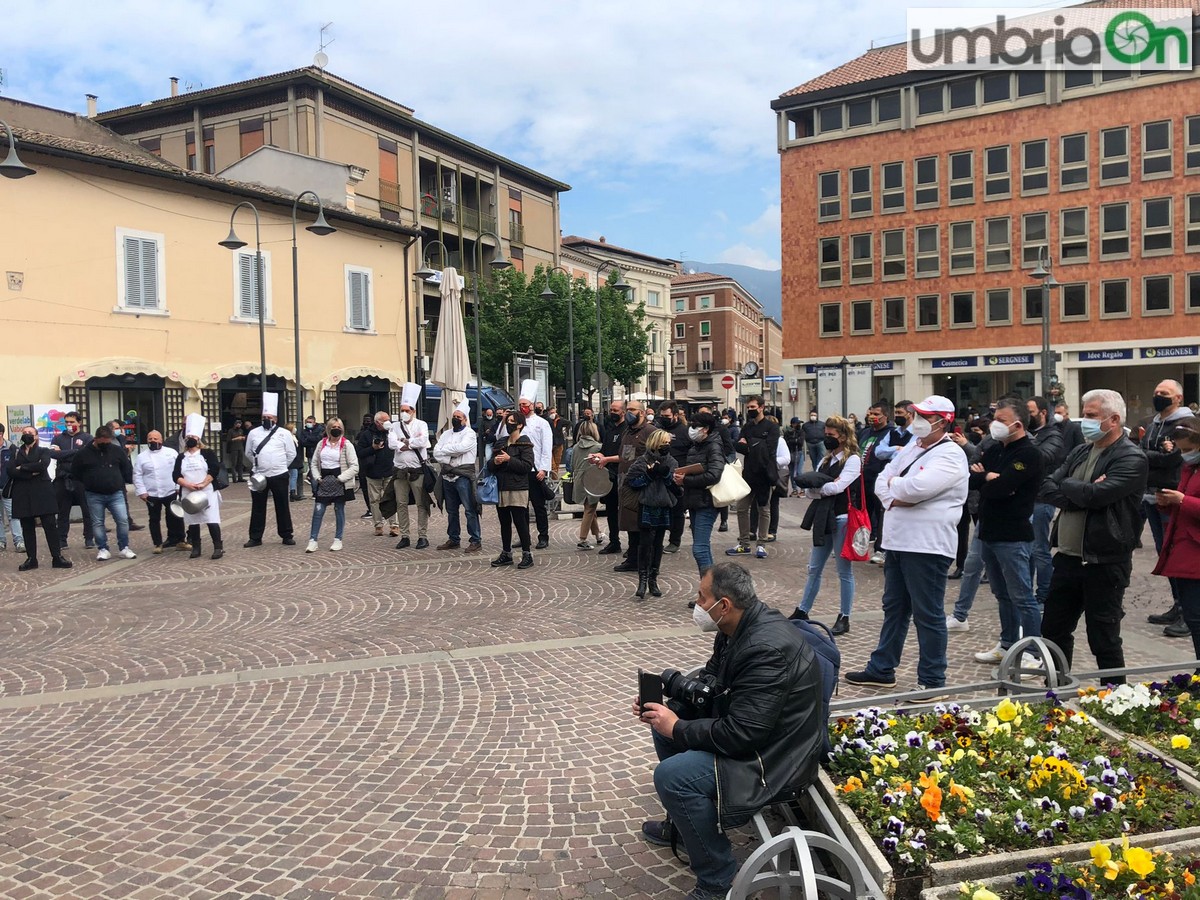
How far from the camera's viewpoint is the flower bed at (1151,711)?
4156 mm

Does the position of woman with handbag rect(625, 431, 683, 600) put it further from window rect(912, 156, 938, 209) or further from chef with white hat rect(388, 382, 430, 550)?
window rect(912, 156, 938, 209)

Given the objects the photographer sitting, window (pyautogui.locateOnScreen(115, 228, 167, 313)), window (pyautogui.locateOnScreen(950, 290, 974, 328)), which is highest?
window (pyautogui.locateOnScreen(950, 290, 974, 328))

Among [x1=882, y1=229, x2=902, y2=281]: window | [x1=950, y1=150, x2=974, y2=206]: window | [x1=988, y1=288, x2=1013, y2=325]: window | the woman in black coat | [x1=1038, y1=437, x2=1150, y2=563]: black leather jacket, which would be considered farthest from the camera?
[x1=882, y1=229, x2=902, y2=281]: window

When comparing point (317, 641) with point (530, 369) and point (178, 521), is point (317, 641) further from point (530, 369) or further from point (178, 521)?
point (530, 369)

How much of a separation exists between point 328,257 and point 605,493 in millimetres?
20702

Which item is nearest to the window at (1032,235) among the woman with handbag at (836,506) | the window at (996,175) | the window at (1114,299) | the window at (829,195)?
the window at (996,175)

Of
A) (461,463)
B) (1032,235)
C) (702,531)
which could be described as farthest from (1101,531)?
(1032,235)

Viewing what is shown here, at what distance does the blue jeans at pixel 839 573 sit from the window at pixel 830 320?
4071 centimetres

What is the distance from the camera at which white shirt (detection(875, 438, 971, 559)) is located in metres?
5.56

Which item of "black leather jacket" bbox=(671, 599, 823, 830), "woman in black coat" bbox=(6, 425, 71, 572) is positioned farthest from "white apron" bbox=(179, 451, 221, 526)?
"black leather jacket" bbox=(671, 599, 823, 830)

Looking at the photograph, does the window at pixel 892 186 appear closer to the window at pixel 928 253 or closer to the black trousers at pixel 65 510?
the window at pixel 928 253

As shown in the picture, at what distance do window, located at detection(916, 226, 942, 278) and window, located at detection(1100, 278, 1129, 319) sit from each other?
713 cm

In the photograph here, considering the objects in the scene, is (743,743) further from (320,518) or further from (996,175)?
(996,175)

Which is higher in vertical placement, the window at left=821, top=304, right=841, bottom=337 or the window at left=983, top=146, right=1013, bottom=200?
the window at left=983, top=146, right=1013, bottom=200
